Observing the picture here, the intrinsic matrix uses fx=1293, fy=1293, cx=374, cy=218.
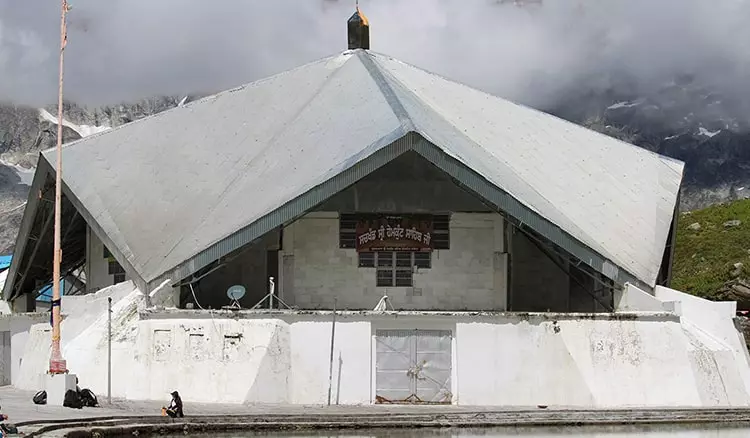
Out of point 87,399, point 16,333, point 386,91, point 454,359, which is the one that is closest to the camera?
point 87,399

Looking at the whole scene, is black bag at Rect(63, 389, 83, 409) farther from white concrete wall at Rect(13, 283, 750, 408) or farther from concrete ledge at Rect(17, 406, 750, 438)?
white concrete wall at Rect(13, 283, 750, 408)

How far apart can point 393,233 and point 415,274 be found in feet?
4.63

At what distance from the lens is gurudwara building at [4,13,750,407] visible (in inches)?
1280

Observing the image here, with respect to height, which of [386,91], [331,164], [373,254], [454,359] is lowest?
[454,359]

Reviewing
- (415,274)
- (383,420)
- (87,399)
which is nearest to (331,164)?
(415,274)

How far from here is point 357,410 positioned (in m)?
30.2

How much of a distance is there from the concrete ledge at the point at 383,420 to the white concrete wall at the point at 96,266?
1496 cm

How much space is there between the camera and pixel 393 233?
38750 millimetres

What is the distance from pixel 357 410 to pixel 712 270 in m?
44.8

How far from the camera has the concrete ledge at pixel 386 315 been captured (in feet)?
106

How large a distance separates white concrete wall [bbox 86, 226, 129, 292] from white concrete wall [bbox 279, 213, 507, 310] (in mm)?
7123

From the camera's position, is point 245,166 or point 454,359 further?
point 245,166

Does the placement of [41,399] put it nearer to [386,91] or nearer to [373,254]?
[373,254]

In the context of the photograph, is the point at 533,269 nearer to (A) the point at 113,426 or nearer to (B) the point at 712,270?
(A) the point at 113,426
